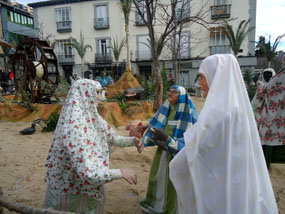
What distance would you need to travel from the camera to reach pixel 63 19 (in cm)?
2286

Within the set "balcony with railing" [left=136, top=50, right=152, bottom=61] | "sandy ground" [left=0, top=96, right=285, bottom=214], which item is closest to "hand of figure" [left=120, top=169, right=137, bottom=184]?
"sandy ground" [left=0, top=96, right=285, bottom=214]

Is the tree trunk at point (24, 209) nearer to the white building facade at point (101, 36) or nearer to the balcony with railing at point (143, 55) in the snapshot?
the white building facade at point (101, 36)

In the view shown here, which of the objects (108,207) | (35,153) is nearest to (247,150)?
(108,207)

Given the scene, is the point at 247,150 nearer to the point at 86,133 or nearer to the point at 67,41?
the point at 86,133

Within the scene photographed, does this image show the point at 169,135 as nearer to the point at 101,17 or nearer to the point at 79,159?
the point at 79,159

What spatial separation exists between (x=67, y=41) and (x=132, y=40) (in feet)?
23.5

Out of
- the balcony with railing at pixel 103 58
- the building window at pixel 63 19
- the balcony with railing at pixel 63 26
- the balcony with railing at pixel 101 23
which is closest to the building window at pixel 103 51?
the balcony with railing at pixel 103 58

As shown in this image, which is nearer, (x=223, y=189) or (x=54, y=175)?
(x=223, y=189)

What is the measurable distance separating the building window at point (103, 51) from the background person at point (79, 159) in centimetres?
2108

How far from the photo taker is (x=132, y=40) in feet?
70.3

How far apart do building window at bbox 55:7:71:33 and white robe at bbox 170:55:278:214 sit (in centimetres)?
2388

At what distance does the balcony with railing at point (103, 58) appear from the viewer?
22.3 metres

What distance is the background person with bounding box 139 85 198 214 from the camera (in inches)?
91.4

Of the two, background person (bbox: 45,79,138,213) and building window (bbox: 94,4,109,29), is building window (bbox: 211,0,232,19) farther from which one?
background person (bbox: 45,79,138,213)
